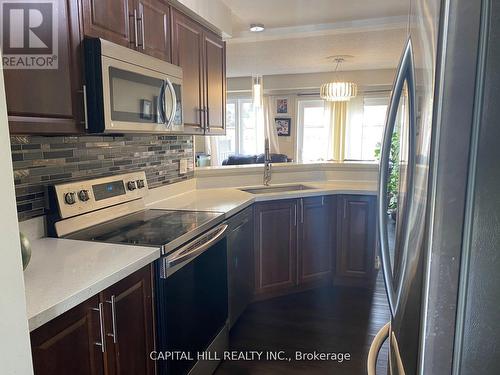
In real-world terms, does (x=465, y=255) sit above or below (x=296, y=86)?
below

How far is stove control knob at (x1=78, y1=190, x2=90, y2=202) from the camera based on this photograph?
1.73 metres

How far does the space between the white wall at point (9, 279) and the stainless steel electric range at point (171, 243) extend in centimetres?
74

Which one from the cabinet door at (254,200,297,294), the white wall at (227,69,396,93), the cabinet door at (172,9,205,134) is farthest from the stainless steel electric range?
the white wall at (227,69,396,93)

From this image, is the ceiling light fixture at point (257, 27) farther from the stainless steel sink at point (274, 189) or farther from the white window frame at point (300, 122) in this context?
the white window frame at point (300, 122)

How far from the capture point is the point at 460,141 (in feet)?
2.11

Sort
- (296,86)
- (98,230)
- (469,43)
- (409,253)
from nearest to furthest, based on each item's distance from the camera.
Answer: (469,43) → (409,253) → (98,230) → (296,86)

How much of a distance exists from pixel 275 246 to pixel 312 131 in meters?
5.70

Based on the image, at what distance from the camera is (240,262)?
8.00 feet

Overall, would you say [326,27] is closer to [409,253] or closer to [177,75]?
[177,75]

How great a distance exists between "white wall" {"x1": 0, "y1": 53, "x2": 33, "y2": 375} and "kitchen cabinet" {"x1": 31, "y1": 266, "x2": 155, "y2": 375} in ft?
0.80

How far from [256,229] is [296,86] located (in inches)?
211

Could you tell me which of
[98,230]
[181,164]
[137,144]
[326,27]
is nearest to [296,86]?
[326,27]

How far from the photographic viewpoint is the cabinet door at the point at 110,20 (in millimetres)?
1499

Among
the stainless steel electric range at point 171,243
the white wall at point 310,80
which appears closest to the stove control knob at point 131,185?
the stainless steel electric range at point 171,243
